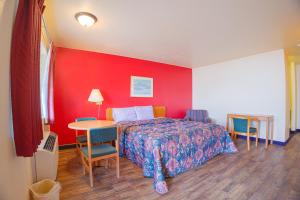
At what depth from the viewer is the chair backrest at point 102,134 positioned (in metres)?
1.93

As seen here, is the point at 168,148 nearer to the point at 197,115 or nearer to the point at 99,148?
the point at 99,148

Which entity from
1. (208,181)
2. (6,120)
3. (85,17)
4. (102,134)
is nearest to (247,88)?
(208,181)

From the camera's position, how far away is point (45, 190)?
1.64 meters

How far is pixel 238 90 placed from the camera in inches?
169

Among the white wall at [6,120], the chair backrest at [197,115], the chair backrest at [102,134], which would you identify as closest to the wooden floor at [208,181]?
the chair backrest at [102,134]

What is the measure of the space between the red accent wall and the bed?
3.88ft

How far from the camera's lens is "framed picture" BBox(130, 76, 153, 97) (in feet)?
13.8

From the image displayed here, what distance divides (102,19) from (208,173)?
2.73 m

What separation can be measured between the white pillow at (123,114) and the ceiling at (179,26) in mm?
1410

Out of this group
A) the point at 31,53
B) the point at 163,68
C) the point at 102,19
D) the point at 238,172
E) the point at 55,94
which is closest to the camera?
the point at 31,53

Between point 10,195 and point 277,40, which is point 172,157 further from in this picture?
point 277,40

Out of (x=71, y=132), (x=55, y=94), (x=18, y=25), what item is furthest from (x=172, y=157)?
(x=55, y=94)

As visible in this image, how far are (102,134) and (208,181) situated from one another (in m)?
1.56

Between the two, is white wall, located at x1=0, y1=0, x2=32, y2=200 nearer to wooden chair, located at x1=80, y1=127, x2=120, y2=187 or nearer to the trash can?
the trash can
